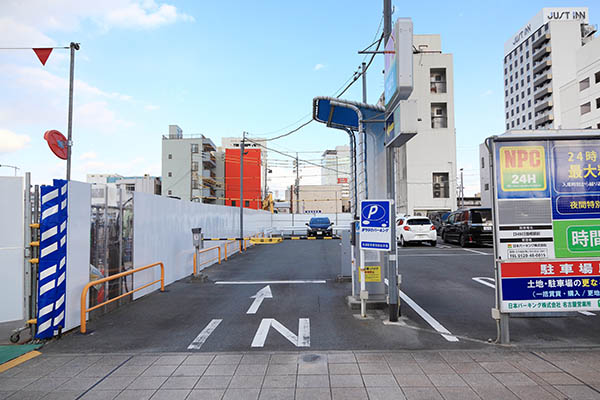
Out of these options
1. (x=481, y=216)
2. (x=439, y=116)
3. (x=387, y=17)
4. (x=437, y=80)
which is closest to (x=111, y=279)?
(x=387, y=17)

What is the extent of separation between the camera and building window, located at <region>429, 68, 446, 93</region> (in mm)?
41875

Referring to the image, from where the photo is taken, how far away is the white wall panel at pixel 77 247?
5613 millimetres

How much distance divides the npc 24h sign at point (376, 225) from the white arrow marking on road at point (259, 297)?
96.6 inches

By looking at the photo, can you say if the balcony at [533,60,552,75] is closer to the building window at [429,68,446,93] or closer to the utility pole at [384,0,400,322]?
the building window at [429,68,446,93]

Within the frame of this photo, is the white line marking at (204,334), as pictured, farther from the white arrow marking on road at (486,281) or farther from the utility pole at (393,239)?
the white arrow marking on road at (486,281)

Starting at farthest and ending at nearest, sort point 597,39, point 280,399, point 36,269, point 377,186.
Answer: point 597,39, point 377,186, point 36,269, point 280,399

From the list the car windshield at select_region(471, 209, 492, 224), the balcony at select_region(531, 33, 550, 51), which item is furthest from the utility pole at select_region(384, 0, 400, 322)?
the balcony at select_region(531, 33, 550, 51)

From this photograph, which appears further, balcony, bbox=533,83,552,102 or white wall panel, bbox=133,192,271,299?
balcony, bbox=533,83,552,102

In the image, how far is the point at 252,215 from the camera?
24422 mm

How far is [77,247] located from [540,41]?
3095 inches

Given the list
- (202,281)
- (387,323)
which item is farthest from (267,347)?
(202,281)

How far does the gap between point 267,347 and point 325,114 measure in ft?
16.2

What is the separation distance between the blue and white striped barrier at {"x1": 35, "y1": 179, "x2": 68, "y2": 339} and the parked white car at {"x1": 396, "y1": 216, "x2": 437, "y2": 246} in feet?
51.7

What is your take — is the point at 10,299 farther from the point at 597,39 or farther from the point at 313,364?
the point at 597,39
